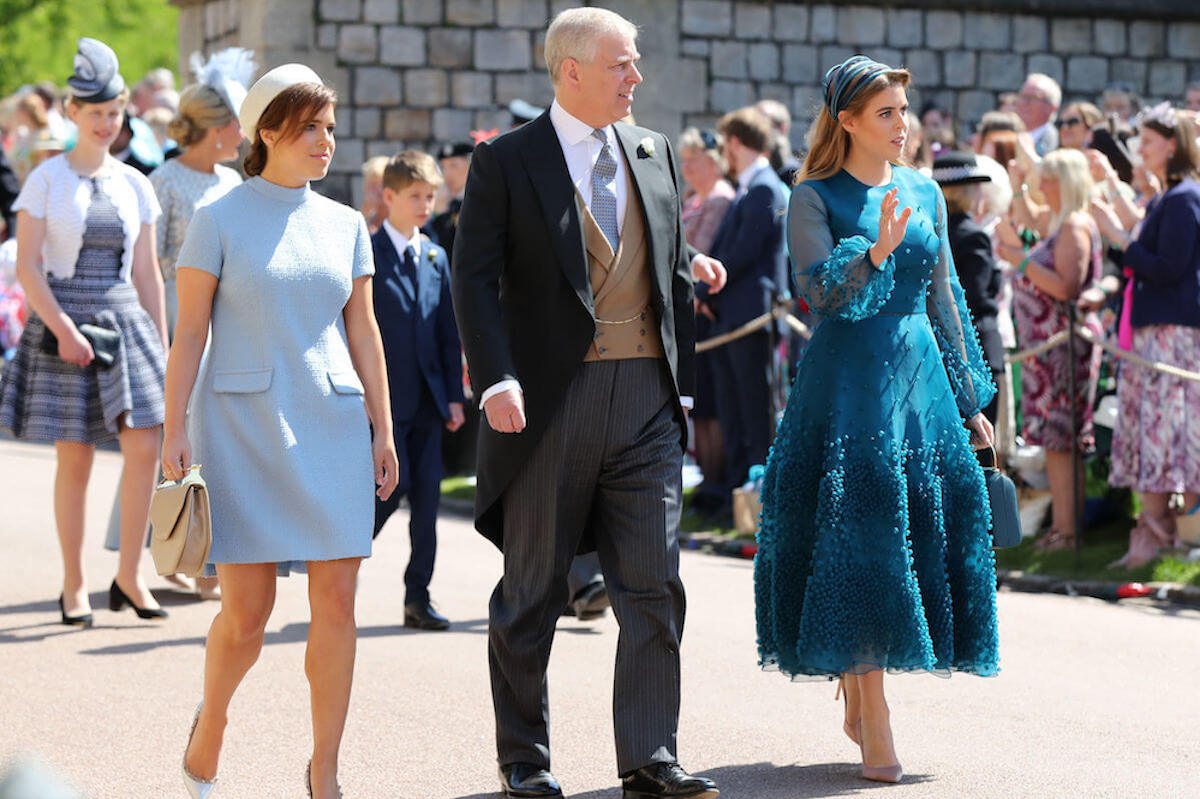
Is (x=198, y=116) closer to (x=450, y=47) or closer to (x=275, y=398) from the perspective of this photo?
(x=275, y=398)

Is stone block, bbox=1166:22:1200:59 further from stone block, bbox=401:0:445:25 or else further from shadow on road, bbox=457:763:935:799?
shadow on road, bbox=457:763:935:799

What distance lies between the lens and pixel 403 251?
7.69m

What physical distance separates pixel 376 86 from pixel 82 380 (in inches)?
383

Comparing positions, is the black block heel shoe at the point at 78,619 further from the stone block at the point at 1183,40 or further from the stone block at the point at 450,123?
the stone block at the point at 1183,40

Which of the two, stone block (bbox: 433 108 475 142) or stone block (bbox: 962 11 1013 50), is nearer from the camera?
stone block (bbox: 433 108 475 142)

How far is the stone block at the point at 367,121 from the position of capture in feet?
55.5

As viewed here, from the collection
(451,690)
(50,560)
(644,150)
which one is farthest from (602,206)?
(50,560)

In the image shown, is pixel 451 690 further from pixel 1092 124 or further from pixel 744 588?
pixel 1092 124

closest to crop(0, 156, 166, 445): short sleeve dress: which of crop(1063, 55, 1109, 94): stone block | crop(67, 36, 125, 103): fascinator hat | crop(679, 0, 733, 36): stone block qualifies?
crop(67, 36, 125, 103): fascinator hat

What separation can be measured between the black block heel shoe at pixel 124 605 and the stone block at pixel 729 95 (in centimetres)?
1076

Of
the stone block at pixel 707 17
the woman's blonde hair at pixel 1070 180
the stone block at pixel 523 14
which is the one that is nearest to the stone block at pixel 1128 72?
the stone block at pixel 707 17

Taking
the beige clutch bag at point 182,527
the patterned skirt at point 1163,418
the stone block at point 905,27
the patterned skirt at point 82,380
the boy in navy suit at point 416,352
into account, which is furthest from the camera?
the stone block at point 905,27

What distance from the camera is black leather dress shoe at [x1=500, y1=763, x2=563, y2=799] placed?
4.81 meters

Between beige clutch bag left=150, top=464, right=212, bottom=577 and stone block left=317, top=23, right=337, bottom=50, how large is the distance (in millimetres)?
12688
